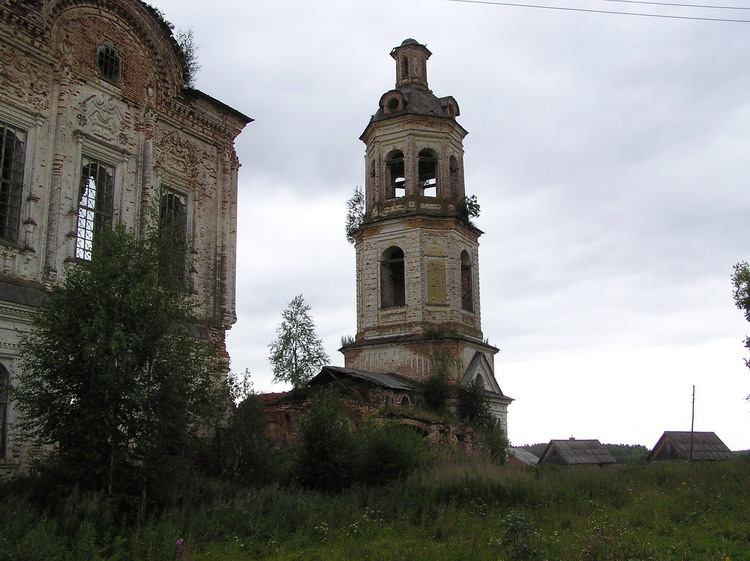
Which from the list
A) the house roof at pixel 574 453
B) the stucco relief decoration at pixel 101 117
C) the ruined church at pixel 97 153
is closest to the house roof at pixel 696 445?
the house roof at pixel 574 453

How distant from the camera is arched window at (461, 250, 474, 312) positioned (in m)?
28.0

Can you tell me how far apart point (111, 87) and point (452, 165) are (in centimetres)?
1650

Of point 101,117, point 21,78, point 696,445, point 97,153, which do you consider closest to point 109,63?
point 101,117

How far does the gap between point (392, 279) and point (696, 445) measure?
22768 mm

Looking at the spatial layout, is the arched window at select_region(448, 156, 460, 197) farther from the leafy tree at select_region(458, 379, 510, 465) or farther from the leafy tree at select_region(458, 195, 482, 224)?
the leafy tree at select_region(458, 379, 510, 465)

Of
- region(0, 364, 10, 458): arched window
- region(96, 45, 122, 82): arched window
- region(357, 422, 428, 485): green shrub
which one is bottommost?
region(357, 422, 428, 485): green shrub

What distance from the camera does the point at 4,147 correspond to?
1316cm

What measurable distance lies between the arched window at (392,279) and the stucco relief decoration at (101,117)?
14.1 m

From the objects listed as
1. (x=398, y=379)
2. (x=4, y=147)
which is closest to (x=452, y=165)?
(x=398, y=379)

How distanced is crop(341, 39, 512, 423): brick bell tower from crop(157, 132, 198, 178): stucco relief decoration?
38.5 feet

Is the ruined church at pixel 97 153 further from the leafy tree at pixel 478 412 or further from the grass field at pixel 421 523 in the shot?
the leafy tree at pixel 478 412

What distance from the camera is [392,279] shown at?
2856cm

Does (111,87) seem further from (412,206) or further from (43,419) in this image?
(412,206)

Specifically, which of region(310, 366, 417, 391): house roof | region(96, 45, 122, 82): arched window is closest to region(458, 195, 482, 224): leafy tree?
region(310, 366, 417, 391): house roof
